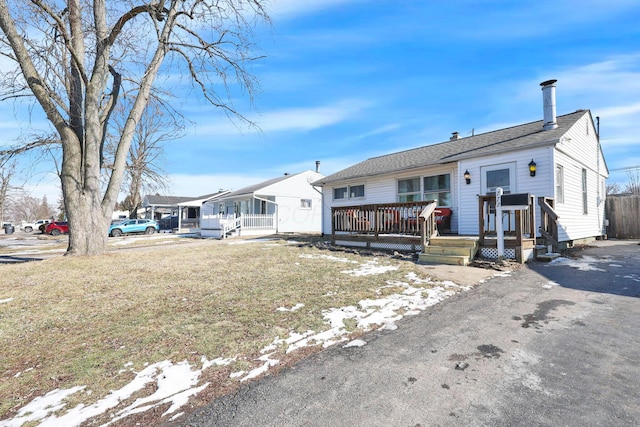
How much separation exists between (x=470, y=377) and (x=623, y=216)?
53.1ft

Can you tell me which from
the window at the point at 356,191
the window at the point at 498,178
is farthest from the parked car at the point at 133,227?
the window at the point at 498,178

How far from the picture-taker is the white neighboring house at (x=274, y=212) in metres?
20.1

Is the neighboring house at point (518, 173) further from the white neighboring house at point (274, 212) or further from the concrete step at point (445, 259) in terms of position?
the white neighboring house at point (274, 212)

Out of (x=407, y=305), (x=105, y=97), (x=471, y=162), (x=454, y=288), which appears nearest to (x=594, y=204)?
(x=471, y=162)

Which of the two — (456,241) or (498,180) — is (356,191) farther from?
(456,241)

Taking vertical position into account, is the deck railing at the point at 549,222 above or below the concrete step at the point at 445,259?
above

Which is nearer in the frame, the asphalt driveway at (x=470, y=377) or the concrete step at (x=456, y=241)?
the asphalt driveway at (x=470, y=377)

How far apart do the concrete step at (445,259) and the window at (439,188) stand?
400 centimetres

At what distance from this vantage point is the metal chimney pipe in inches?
374

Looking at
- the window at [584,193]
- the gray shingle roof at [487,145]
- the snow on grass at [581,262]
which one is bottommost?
the snow on grass at [581,262]

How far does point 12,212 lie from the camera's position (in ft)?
232

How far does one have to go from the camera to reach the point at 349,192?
589 inches

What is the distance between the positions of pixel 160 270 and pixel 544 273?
830cm

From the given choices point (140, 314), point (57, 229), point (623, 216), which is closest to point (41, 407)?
point (140, 314)
